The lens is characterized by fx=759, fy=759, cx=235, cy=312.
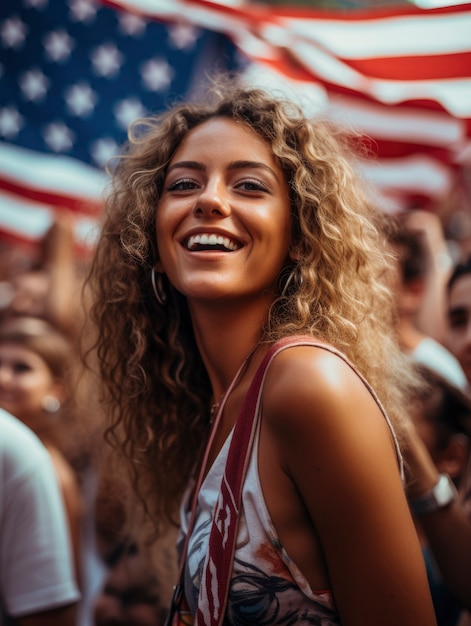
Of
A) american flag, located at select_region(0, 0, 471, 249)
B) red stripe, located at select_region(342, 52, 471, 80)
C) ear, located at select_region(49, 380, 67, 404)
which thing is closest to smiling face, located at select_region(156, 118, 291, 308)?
ear, located at select_region(49, 380, 67, 404)

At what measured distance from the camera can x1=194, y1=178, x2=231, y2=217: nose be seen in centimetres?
192

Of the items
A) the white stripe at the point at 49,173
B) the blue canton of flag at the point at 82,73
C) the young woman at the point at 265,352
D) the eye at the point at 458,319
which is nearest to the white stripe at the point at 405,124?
the blue canton of flag at the point at 82,73

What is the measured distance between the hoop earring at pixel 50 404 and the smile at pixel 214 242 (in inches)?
81.5

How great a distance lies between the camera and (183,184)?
81.2 inches

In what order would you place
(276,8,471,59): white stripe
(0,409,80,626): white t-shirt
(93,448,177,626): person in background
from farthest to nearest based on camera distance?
(276,8,471,59): white stripe, (93,448,177,626): person in background, (0,409,80,626): white t-shirt

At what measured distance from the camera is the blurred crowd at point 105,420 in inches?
104

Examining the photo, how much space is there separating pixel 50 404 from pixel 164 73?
2965mm

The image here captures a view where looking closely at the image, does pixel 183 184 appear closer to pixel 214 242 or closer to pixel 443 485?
pixel 214 242

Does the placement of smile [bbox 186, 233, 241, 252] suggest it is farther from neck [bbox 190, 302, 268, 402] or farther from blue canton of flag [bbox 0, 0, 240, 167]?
blue canton of flag [bbox 0, 0, 240, 167]

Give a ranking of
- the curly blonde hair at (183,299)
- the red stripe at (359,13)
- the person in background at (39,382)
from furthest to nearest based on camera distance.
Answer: the red stripe at (359,13) < the person in background at (39,382) < the curly blonde hair at (183,299)

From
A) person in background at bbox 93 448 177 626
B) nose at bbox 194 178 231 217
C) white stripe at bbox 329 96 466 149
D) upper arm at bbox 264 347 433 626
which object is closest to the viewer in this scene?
upper arm at bbox 264 347 433 626

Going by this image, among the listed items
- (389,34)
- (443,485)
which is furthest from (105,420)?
(389,34)

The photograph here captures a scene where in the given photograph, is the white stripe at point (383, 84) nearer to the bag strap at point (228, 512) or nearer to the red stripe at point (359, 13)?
the red stripe at point (359, 13)

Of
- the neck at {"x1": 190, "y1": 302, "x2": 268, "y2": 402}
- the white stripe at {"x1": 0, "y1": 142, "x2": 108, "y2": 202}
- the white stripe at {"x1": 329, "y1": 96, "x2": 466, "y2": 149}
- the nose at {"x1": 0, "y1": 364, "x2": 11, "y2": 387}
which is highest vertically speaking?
the white stripe at {"x1": 0, "y1": 142, "x2": 108, "y2": 202}
